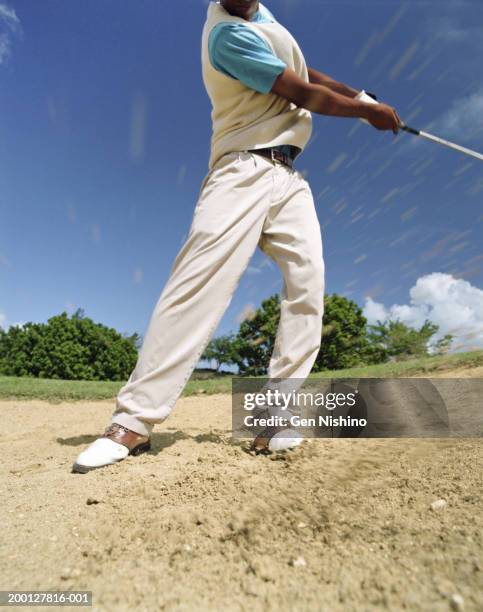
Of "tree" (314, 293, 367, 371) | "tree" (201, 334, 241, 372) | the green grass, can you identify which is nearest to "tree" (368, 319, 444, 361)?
"tree" (314, 293, 367, 371)

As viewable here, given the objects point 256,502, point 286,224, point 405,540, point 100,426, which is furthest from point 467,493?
point 100,426

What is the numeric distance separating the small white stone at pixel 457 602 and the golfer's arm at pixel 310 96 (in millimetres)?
1921

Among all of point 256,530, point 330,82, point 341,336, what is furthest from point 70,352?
point 256,530

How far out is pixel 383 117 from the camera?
2201 mm

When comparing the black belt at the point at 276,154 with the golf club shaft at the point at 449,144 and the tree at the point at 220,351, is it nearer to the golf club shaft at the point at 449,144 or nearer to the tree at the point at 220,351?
→ the golf club shaft at the point at 449,144

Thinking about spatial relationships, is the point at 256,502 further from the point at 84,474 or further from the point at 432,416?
the point at 432,416

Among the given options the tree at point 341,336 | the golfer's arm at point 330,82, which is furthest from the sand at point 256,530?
the tree at point 341,336

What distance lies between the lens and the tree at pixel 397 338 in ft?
78.6

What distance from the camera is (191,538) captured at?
109 centimetres

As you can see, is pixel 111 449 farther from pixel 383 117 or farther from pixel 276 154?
pixel 383 117

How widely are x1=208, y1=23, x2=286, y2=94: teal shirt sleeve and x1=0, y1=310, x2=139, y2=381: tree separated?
1887 centimetres

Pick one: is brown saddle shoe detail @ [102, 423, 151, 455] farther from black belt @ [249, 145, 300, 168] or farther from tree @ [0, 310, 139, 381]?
tree @ [0, 310, 139, 381]

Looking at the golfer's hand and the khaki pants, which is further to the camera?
the golfer's hand

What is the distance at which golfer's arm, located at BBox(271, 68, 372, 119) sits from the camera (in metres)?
1.93
